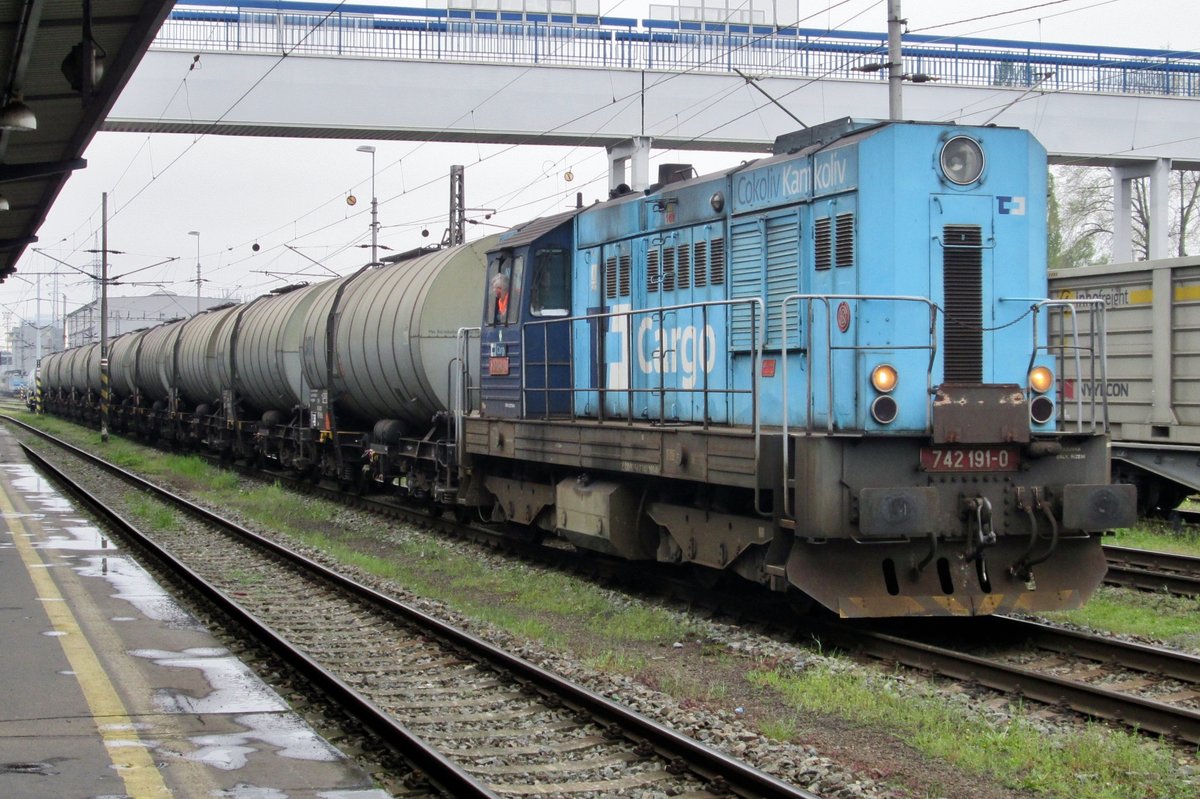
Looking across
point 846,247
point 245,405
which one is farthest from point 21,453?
point 846,247

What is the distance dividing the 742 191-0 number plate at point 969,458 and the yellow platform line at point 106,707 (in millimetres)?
5580

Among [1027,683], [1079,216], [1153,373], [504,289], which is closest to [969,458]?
[1027,683]

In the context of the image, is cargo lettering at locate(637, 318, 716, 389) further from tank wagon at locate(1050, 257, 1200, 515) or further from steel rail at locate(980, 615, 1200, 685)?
tank wagon at locate(1050, 257, 1200, 515)

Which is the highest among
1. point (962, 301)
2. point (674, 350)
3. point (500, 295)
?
point (500, 295)

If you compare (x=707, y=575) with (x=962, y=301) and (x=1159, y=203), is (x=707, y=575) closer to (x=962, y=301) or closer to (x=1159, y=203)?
(x=962, y=301)

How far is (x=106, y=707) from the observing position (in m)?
7.23

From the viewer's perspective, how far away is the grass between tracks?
6.18m

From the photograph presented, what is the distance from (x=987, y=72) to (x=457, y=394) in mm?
20011

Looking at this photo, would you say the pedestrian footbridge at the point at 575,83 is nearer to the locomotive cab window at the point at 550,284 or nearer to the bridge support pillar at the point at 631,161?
the bridge support pillar at the point at 631,161

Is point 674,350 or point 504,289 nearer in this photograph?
point 674,350

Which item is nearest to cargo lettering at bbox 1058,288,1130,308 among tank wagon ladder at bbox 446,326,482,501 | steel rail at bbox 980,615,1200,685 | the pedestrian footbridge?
steel rail at bbox 980,615,1200,685

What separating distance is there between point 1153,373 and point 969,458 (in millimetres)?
8207

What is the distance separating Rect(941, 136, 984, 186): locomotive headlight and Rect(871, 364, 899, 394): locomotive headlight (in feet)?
5.32

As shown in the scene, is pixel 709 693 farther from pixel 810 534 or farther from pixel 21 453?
pixel 21 453
